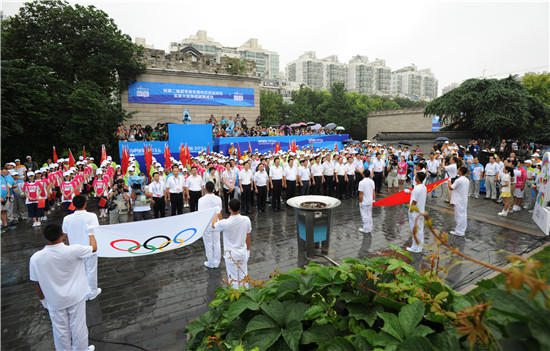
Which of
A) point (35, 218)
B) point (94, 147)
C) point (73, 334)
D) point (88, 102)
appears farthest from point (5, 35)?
point (73, 334)

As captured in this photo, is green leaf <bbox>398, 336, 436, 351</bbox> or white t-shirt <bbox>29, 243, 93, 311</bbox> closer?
green leaf <bbox>398, 336, 436, 351</bbox>

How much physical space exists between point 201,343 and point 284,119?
4807cm

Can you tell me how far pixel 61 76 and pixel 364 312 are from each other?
2495 cm

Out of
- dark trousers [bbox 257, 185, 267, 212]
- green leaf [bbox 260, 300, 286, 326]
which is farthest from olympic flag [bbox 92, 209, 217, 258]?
dark trousers [bbox 257, 185, 267, 212]

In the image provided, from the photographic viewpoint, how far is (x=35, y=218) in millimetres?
10281

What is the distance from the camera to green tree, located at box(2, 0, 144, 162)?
52.1ft

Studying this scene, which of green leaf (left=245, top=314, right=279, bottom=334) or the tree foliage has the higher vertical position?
the tree foliage

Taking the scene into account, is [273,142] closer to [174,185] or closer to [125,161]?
[125,161]

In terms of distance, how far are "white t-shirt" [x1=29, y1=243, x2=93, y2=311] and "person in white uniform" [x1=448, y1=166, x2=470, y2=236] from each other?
27.6 feet

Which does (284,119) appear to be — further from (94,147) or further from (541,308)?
(541,308)

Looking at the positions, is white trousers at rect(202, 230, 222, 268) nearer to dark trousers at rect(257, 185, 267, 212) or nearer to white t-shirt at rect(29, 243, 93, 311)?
white t-shirt at rect(29, 243, 93, 311)

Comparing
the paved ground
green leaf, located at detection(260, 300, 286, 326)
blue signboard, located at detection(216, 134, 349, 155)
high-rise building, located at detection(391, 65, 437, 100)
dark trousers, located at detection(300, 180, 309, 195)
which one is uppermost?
high-rise building, located at detection(391, 65, 437, 100)

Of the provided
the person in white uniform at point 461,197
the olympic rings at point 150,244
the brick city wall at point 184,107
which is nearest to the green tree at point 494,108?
the brick city wall at point 184,107

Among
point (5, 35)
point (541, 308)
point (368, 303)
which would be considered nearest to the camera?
point (541, 308)
